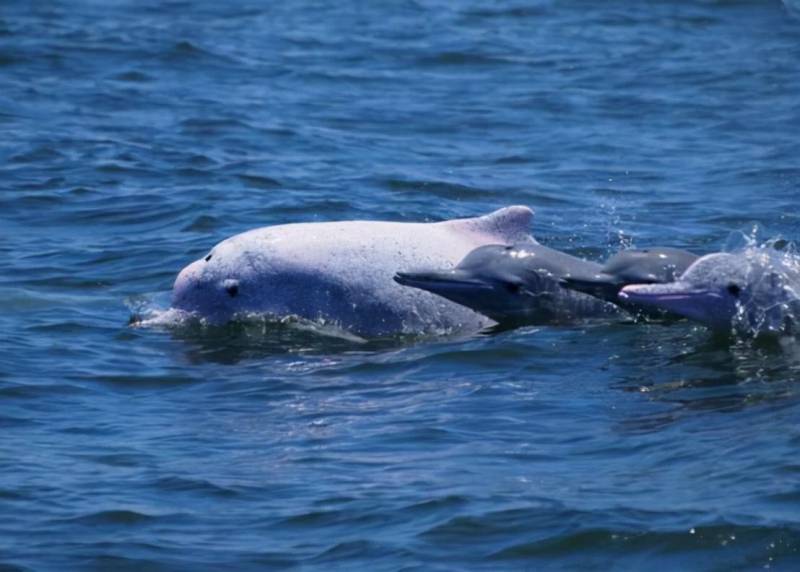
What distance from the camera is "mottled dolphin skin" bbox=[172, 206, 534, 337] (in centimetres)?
1163

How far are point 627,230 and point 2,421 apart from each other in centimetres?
656

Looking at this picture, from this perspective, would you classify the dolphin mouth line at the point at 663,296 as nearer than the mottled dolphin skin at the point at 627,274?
Yes

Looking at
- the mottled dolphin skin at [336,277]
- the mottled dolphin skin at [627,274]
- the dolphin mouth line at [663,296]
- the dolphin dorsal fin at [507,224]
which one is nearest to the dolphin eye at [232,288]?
the mottled dolphin skin at [336,277]

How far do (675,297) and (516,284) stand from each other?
107 cm

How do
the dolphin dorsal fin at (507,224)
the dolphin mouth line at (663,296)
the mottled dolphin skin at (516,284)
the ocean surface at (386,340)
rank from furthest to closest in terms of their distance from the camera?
the dolphin dorsal fin at (507,224) < the mottled dolphin skin at (516,284) < the dolphin mouth line at (663,296) < the ocean surface at (386,340)

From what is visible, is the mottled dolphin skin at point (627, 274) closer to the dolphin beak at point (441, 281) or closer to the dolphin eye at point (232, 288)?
the dolphin beak at point (441, 281)

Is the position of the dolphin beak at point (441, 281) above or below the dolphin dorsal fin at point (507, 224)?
below

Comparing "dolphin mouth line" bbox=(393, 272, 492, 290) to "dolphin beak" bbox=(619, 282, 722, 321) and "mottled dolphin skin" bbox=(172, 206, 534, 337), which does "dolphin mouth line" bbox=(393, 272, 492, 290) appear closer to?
"mottled dolphin skin" bbox=(172, 206, 534, 337)

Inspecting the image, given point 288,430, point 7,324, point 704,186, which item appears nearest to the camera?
point 288,430

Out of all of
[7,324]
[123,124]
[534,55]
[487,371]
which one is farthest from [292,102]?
[487,371]

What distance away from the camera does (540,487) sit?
852 cm

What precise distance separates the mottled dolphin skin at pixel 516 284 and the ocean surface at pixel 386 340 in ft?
0.59

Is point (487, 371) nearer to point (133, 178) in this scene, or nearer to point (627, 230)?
point (627, 230)

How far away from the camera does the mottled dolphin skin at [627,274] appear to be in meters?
11.1
